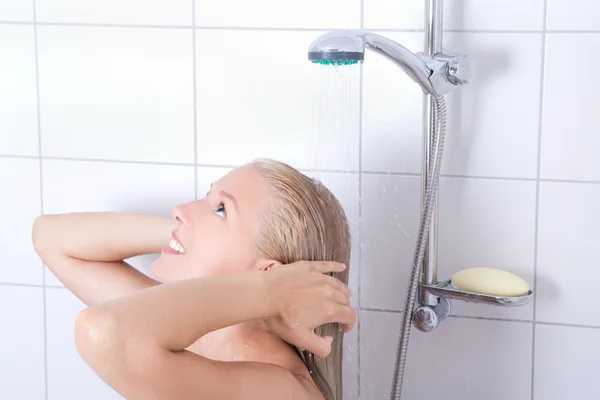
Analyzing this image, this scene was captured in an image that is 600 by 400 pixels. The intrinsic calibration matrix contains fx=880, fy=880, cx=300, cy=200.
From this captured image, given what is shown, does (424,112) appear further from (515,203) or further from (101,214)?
(101,214)

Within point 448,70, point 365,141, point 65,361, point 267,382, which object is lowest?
point 65,361

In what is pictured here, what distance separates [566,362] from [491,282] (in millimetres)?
265

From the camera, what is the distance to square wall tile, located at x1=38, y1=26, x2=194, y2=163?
1748mm

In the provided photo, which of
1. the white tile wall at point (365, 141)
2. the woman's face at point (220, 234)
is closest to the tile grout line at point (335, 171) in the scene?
the white tile wall at point (365, 141)

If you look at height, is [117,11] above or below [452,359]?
above

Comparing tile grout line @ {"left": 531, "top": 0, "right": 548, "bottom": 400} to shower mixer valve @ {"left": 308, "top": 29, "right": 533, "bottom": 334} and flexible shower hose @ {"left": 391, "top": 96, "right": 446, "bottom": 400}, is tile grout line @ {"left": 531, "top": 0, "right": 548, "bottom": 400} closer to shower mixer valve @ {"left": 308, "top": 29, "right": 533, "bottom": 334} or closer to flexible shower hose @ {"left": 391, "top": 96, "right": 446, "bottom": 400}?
shower mixer valve @ {"left": 308, "top": 29, "right": 533, "bottom": 334}

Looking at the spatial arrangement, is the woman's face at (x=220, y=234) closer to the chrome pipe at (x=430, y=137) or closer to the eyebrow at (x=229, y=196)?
the eyebrow at (x=229, y=196)

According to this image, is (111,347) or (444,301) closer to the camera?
(111,347)

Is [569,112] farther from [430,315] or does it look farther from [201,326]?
[201,326]

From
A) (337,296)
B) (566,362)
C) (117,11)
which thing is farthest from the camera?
(117,11)

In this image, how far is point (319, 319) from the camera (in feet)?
4.09

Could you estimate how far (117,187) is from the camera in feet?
5.98

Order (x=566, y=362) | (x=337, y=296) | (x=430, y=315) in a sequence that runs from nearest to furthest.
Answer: (x=337, y=296)
(x=430, y=315)
(x=566, y=362)

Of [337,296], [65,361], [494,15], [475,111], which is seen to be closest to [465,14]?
[494,15]
